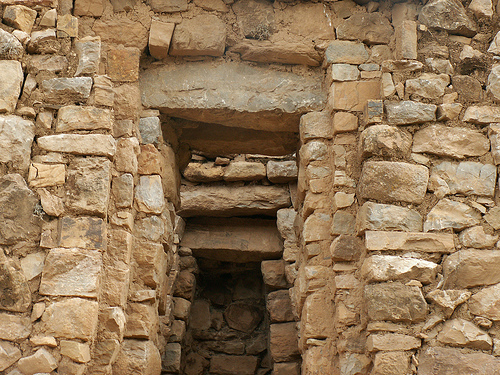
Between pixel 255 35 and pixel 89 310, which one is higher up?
pixel 255 35

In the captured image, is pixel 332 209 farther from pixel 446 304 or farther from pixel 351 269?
pixel 446 304

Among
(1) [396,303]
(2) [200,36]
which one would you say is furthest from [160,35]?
(1) [396,303]

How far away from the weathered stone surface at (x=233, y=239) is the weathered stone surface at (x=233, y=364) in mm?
1098

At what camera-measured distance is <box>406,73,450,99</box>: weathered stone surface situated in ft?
9.29

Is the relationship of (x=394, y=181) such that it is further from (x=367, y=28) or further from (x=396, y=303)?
(x=367, y=28)

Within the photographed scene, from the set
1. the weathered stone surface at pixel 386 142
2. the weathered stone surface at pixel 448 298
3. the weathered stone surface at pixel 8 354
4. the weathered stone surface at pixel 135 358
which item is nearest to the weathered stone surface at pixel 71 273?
the weathered stone surface at pixel 8 354

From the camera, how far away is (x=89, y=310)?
245 cm

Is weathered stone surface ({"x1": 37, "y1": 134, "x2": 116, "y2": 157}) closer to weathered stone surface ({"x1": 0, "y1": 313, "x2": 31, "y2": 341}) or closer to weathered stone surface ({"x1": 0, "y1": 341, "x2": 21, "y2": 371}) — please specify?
weathered stone surface ({"x1": 0, "y1": 313, "x2": 31, "y2": 341})

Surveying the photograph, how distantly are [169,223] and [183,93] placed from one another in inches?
31.2

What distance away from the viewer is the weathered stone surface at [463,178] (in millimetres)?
2650

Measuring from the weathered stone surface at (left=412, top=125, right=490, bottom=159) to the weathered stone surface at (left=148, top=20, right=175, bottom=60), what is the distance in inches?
57.6

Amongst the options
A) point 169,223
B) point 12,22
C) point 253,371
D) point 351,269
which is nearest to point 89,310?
point 169,223

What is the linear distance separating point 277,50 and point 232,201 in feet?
9.28

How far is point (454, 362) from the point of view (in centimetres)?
234
